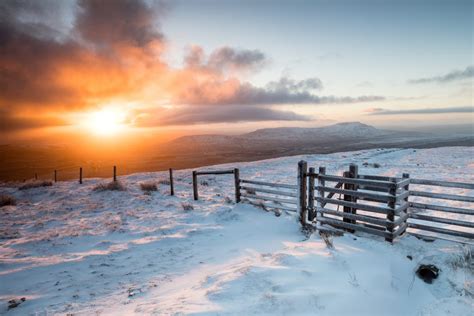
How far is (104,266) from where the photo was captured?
6.36 metres

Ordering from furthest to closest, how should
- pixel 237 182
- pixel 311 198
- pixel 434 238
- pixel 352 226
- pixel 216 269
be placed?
pixel 237 182 < pixel 311 198 < pixel 352 226 < pixel 434 238 < pixel 216 269

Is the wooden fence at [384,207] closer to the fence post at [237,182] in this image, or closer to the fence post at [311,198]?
the fence post at [311,198]

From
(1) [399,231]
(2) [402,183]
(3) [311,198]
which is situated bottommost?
(1) [399,231]

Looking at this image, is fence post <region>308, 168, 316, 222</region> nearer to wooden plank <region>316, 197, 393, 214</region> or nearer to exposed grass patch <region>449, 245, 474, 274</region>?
wooden plank <region>316, 197, 393, 214</region>

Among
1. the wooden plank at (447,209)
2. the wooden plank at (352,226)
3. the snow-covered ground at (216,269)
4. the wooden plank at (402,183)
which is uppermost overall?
the wooden plank at (402,183)

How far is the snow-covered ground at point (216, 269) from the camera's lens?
162 inches

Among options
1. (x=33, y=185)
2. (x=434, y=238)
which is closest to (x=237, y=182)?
(x=434, y=238)

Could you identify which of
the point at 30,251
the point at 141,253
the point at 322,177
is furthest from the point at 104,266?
the point at 322,177

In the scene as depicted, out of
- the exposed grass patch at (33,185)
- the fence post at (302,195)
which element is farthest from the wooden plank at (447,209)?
the exposed grass patch at (33,185)

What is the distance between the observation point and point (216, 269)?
571 centimetres

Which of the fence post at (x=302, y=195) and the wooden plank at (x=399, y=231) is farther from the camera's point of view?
the fence post at (x=302, y=195)

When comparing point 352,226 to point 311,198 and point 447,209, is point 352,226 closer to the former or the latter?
point 311,198

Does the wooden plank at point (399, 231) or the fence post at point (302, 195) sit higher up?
the fence post at point (302, 195)

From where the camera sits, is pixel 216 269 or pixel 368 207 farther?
pixel 368 207
